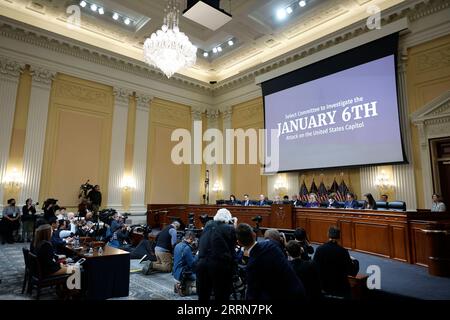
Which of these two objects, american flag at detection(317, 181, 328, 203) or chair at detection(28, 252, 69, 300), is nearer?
chair at detection(28, 252, 69, 300)

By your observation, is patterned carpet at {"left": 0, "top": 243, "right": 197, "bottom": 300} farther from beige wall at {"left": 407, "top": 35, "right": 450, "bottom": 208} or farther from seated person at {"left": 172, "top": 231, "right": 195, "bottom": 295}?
beige wall at {"left": 407, "top": 35, "right": 450, "bottom": 208}

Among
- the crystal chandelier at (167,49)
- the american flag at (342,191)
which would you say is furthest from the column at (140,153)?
the american flag at (342,191)

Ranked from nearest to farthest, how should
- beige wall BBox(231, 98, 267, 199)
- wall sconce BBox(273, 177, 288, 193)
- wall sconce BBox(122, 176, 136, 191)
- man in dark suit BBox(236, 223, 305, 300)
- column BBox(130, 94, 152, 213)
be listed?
man in dark suit BBox(236, 223, 305, 300) < wall sconce BBox(273, 177, 288, 193) < wall sconce BBox(122, 176, 136, 191) < column BBox(130, 94, 152, 213) < beige wall BBox(231, 98, 267, 199)

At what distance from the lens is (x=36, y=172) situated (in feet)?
30.0

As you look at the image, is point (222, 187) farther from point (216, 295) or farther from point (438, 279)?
point (216, 295)

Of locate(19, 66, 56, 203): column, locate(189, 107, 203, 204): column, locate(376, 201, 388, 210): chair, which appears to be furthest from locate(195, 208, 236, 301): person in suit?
locate(189, 107, 203, 204): column

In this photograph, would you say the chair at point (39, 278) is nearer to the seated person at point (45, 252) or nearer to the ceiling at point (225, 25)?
the seated person at point (45, 252)

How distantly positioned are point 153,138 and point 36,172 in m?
4.36

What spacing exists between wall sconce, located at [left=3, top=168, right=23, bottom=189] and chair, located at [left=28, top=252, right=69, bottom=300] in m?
6.30

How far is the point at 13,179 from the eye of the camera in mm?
8695

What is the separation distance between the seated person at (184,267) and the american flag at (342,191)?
20.3ft

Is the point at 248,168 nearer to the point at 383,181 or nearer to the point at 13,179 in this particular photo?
the point at 383,181

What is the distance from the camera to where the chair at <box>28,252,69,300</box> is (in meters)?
3.46

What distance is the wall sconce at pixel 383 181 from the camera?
7898mm
